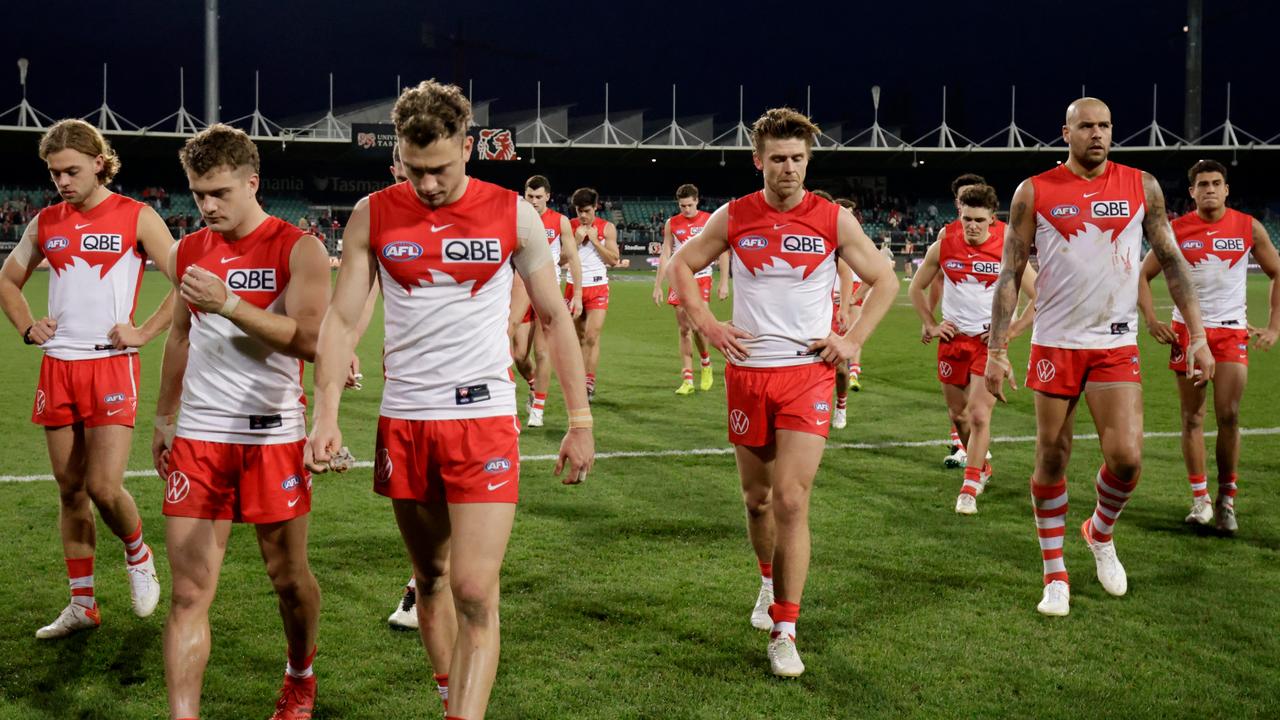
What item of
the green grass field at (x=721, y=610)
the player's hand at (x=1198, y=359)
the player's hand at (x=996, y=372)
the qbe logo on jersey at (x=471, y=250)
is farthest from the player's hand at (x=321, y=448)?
the player's hand at (x=1198, y=359)

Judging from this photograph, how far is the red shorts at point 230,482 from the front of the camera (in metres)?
3.91

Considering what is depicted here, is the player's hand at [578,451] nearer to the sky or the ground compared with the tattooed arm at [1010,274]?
nearer to the ground

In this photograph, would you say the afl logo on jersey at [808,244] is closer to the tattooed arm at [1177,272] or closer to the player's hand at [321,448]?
the tattooed arm at [1177,272]

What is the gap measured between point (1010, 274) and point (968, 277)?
2.64 metres

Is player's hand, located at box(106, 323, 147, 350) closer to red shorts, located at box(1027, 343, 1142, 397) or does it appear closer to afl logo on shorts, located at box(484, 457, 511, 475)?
afl logo on shorts, located at box(484, 457, 511, 475)

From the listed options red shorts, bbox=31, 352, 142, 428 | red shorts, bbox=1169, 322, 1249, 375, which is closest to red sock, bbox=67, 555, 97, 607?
red shorts, bbox=31, 352, 142, 428

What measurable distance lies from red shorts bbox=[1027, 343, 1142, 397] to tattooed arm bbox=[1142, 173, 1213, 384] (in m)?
0.35

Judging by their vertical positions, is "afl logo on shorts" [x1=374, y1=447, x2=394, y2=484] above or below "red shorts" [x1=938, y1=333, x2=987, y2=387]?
below

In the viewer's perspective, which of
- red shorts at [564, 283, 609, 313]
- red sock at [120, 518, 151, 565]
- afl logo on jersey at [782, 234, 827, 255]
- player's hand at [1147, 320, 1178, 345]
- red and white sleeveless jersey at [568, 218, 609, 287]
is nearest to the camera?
afl logo on jersey at [782, 234, 827, 255]

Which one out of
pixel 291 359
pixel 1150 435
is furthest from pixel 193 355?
pixel 1150 435

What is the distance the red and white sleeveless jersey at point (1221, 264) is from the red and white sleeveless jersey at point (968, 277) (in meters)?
1.35

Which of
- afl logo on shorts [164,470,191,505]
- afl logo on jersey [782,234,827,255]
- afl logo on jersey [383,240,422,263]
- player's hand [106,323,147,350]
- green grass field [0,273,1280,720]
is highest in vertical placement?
afl logo on jersey [782,234,827,255]

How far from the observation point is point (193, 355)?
409 cm

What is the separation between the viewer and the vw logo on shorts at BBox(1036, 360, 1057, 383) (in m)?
6.01
